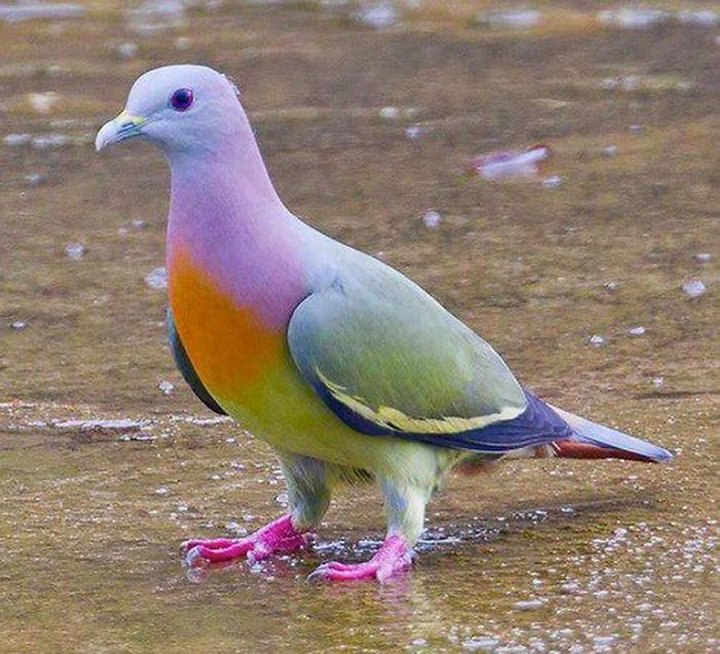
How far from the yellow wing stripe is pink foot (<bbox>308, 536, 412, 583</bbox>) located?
0.70 ft

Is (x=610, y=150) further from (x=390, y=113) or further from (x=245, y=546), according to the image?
(x=245, y=546)

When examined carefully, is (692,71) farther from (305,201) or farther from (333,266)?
(333,266)

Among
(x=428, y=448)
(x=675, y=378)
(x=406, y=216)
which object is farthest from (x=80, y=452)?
(x=406, y=216)

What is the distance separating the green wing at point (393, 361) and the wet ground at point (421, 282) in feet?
0.98

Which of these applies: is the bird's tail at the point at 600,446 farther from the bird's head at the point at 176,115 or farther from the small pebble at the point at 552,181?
the small pebble at the point at 552,181

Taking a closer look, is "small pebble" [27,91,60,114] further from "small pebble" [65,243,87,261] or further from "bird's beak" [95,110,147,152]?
"bird's beak" [95,110,147,152]

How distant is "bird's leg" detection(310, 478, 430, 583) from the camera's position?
3.57 metres

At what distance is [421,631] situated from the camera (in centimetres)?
332

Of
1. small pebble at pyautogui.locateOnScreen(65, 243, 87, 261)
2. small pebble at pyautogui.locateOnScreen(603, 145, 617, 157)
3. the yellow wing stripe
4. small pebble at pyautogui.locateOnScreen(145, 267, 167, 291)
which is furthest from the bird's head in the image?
small pebble at pyautogui.locateOnScreen(603, 145, 617, 157)

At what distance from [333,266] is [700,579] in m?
0.89

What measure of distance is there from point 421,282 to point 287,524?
1998mm

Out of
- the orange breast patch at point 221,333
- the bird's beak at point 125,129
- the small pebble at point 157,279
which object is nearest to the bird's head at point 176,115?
the bird's beak at point 125,129

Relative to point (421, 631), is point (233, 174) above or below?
above

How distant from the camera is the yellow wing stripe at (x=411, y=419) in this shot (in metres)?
3.46
